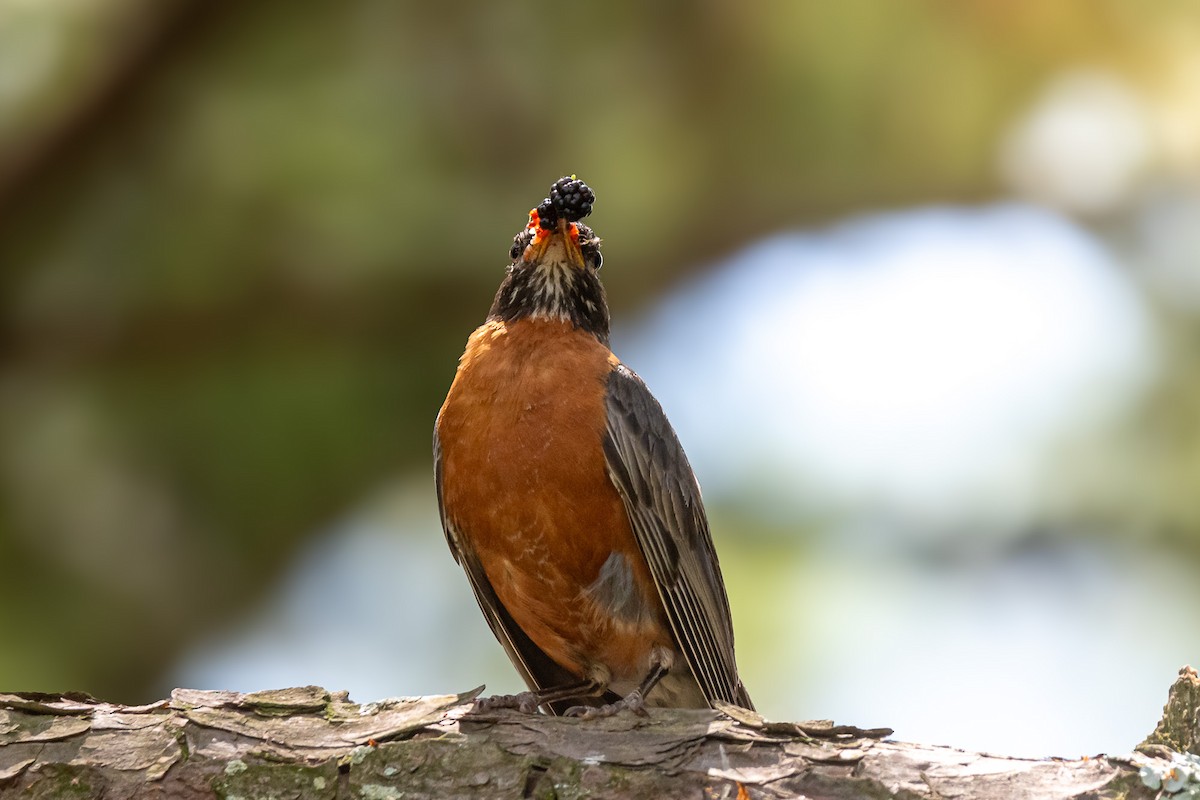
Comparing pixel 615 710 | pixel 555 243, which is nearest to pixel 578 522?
pixel 615 710

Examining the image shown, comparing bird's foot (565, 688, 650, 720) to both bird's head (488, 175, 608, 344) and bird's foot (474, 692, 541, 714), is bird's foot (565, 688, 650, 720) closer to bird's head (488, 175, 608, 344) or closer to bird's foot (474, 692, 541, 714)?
bird's foot (474, 692, 541, 714)

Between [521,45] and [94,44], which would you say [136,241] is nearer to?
[94,44]

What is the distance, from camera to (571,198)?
20.9ft

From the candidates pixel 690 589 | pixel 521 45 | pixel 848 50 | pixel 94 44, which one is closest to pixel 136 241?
pixel 94 44

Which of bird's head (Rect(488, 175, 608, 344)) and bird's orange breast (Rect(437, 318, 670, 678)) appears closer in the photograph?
bird's orange breast (Rect(437, 318, 670, 678))

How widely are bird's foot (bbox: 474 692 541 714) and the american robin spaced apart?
0.38 meters

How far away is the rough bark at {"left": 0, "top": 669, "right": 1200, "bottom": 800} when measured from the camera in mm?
4082

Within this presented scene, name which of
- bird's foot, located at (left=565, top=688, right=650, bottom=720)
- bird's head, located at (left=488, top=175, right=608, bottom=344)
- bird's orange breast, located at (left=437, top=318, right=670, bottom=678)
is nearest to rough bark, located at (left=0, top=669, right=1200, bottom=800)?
bird's foot, located at (left=565, top=688, right=650, bottom=720)

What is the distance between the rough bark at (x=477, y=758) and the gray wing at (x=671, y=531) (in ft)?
4.77

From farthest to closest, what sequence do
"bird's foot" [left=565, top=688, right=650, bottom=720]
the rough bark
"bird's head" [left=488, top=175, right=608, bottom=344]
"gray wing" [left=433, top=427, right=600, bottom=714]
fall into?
"bird's head" [left=488, top=175, right=608, bottom=344] → "gray wing" [left=433, top=427, right=600, bottom=714] → "bird's foot" [left=565, top=688, right=650, bottom=720] → the rough bark

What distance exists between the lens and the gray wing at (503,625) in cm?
610

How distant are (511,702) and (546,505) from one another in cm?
102

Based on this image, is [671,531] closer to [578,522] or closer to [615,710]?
[578,522]

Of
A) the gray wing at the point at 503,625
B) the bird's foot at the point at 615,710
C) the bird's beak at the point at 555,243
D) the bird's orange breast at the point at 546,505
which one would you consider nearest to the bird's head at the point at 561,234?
the bird's beak at the point at 555,243
